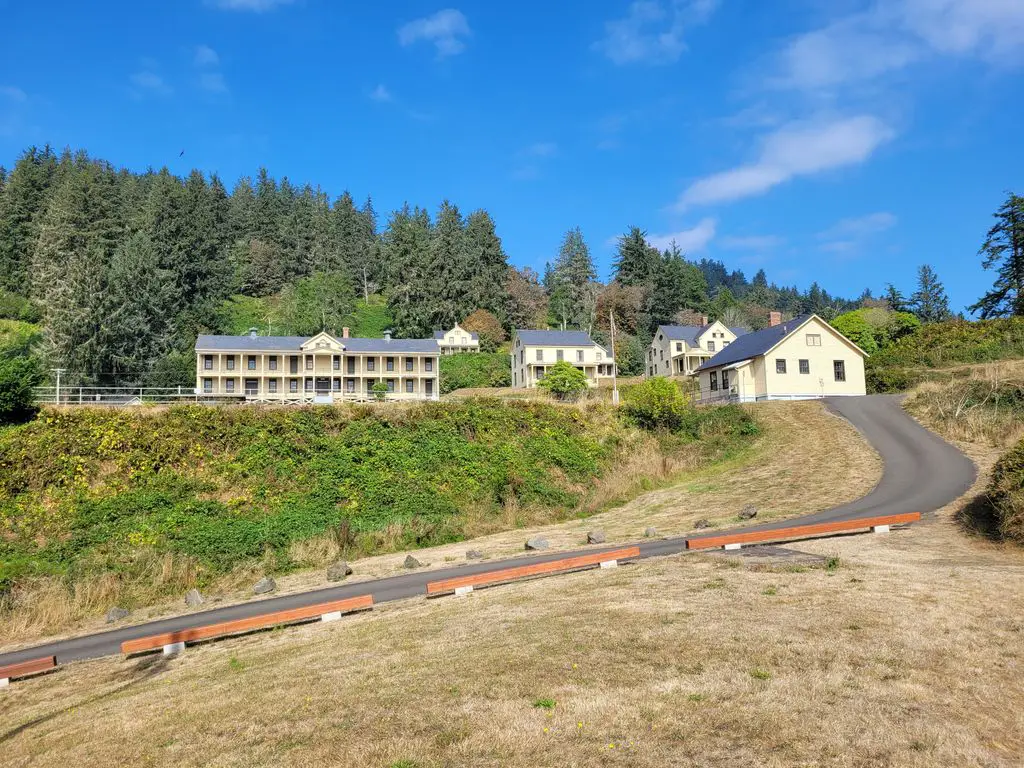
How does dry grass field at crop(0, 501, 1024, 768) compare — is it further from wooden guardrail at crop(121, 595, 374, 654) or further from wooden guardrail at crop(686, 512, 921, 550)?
wooden guardrail at crop(686, 512, 921, 550)

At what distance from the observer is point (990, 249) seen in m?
73.1

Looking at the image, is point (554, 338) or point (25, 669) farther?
point (554, 338)

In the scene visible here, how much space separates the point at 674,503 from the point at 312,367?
1986 inches

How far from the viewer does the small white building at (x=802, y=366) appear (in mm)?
46000

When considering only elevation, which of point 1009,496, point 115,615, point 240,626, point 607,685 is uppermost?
point 1009,496

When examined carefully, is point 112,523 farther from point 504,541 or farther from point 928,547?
point 928,547

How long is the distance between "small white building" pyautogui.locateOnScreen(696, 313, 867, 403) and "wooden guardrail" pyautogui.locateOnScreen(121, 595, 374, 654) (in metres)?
38.7

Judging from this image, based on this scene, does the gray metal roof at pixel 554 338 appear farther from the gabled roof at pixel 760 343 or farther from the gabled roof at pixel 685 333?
the gabled roof at pixel 760 343

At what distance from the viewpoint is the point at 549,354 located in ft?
252

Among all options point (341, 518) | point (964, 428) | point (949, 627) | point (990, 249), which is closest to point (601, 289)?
point (990, 249)

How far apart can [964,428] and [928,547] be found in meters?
18.7

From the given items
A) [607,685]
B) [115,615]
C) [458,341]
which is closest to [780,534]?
[607,685]

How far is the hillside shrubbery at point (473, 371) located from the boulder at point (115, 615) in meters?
58.7

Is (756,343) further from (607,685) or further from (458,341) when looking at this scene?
(458,341)
